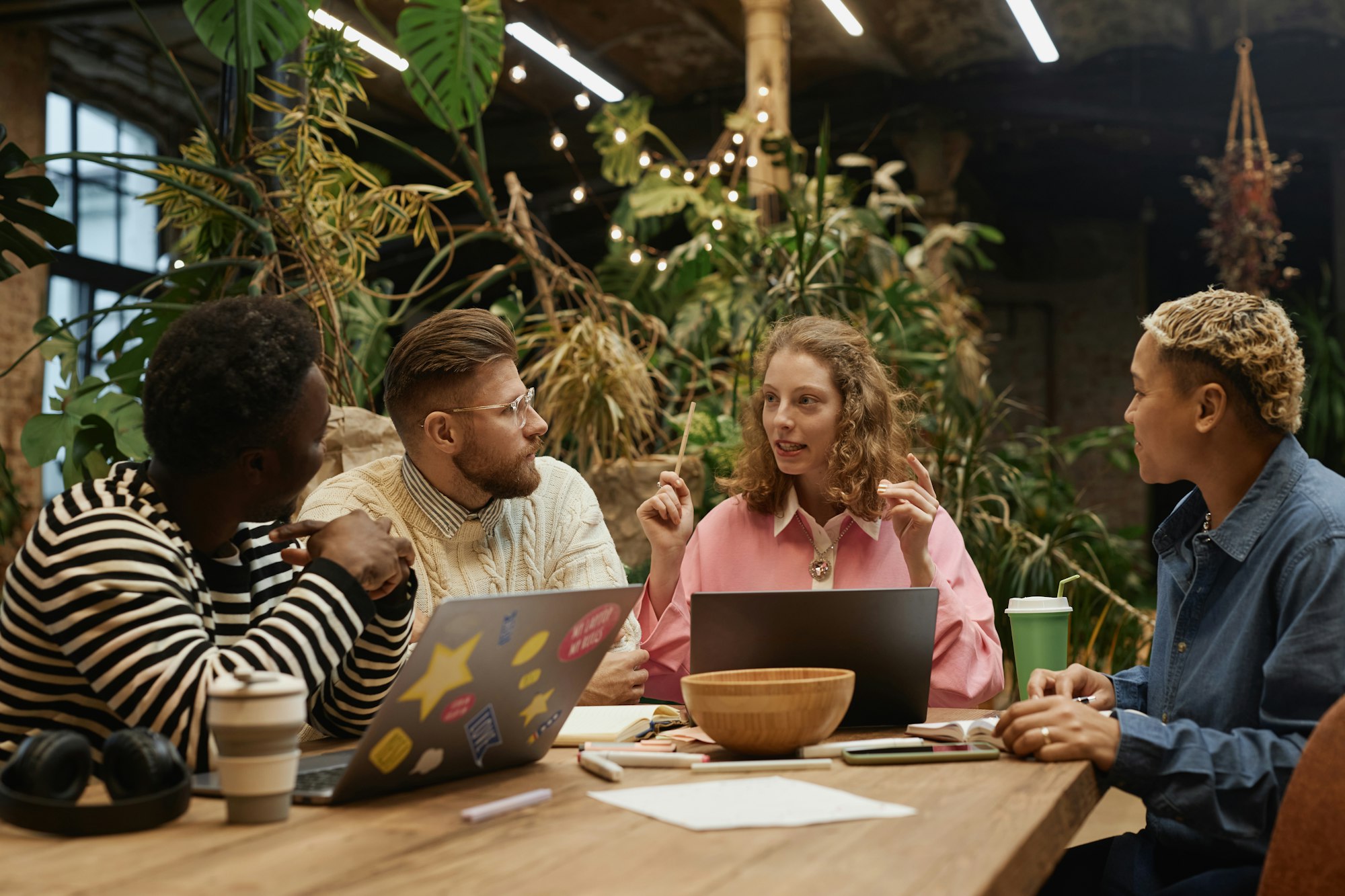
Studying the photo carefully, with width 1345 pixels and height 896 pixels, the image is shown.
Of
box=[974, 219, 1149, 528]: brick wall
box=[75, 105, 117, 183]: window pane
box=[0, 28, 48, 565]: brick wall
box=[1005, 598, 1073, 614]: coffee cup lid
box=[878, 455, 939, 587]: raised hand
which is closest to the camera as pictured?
box=[1005, 598, 1073, 614]: coffee cup lid

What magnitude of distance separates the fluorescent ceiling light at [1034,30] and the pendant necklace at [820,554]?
427 centimetres

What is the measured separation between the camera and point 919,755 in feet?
4.40

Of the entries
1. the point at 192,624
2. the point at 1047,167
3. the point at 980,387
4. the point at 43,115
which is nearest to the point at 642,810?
the point at 192,624

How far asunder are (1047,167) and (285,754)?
975 centimetres

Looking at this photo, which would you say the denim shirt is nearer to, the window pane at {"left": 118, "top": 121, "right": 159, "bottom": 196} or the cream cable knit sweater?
the cream cable knit sweater

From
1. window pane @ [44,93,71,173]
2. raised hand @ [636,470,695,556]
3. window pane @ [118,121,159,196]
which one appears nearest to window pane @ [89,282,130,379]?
window pane @ [118,121,159,196]

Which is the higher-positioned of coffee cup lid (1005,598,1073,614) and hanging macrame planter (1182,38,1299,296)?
hanging macrame planter (1182,38,1299,296)

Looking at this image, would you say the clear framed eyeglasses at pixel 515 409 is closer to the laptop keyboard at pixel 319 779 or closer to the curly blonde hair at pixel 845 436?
the curly blonde hair at pixel 845 436

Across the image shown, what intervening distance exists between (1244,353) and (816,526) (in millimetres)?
1056

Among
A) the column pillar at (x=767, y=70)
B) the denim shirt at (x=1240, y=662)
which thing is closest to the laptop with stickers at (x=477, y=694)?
the denim shirt at (x=1240, y=662)

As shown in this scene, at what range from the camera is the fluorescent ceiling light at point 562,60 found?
6277mm

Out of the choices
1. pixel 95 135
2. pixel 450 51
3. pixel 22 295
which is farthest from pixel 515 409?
pixel 95 135

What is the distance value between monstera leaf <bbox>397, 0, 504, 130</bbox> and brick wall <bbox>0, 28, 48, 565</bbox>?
Result: 392cm

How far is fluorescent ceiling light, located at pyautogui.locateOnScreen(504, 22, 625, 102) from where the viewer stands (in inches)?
247
